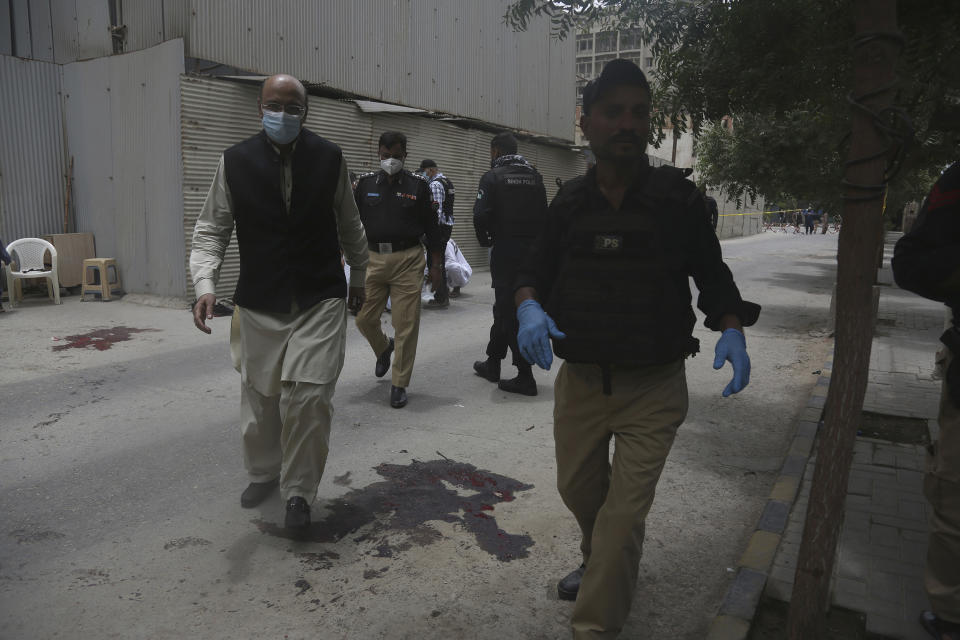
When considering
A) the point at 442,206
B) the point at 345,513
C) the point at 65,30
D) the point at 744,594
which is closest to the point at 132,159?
the point at 65,30

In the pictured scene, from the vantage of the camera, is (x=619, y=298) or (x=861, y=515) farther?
(x=861, y=515)

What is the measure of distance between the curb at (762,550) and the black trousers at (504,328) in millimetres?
2234

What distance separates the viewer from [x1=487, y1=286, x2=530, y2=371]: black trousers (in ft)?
20.9

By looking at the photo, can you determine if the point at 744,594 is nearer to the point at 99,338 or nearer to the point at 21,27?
the point at 99,338

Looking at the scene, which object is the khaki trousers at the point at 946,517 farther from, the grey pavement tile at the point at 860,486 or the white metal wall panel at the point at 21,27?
the white metal wall panel at the point at 21,27

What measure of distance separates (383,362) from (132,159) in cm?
660

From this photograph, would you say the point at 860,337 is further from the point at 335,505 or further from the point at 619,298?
the point at 335,505

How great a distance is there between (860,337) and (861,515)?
2.06 meters

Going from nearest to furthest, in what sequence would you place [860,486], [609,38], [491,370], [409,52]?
[609,38] < [860,486] < [491,370] < [409,52]

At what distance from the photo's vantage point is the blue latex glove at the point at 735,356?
254 cm

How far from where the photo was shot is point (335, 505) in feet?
13.2

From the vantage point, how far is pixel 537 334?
8.42ft

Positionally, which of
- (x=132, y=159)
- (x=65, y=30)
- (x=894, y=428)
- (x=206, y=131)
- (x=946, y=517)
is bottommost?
(x=894, y=428)

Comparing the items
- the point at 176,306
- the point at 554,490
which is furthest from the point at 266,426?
the point at 176,306
